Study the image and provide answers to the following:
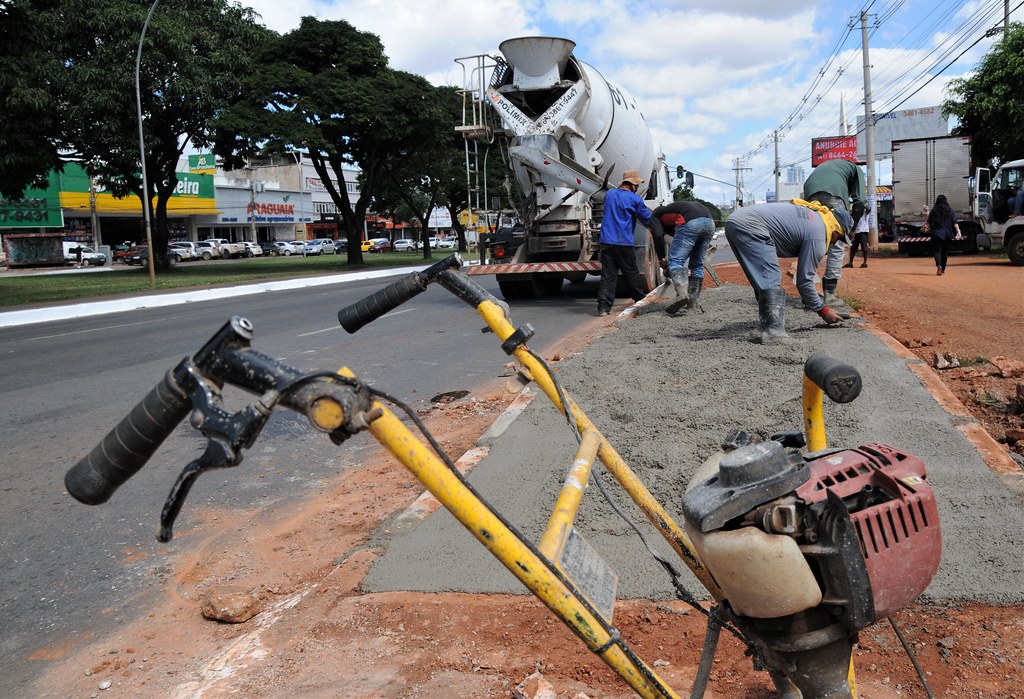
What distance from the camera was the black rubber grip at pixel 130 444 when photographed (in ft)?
4.86

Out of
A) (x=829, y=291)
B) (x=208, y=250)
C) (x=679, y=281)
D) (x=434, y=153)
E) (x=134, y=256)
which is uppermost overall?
(x=434, y=153)

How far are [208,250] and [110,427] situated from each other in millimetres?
48941

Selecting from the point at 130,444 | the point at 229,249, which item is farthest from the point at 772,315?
the point at 229,249

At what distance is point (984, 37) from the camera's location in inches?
1010

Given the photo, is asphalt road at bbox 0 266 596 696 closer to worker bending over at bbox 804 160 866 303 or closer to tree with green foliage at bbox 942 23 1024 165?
worker bending over at bbox 804 160 866 303

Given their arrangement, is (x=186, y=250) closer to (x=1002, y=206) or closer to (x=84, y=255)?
(x=84, y=255)

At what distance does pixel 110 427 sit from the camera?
614cm

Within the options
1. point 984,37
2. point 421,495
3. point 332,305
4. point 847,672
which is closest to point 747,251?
point 421,495

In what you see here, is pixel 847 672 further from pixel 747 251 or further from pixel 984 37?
pixel 984 37

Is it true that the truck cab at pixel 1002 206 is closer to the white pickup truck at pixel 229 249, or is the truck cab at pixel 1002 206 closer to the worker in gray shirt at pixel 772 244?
the worker in gray shirt at pixel 772 244

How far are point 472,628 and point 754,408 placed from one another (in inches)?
101

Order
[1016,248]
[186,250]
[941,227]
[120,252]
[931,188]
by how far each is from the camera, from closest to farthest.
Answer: [941,227]
[1016,248]
[931,188]
[120,252]
[186,250]

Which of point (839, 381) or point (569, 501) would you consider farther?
point (569, 501)

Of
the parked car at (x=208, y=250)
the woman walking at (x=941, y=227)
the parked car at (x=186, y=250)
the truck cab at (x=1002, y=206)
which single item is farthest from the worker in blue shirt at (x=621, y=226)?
the parked car at (x=208, y=250)
